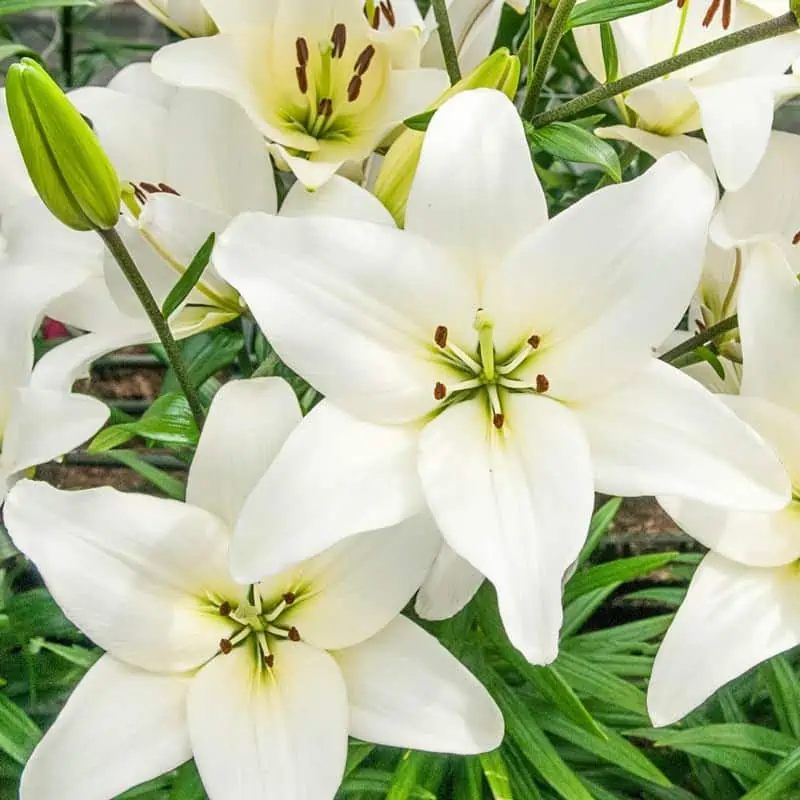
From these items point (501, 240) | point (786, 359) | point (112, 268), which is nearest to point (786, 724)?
point (786, 359)

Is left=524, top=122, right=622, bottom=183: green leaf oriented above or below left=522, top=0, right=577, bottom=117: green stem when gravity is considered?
below

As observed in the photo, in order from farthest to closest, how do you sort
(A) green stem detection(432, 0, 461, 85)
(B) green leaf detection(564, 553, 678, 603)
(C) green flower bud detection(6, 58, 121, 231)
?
(B) green leaf detection(564, 553, 678, 603)
(A) green stem detection(432, 0, 461, 85)
(C) green flower bud detection(6, 58, 121, 231)

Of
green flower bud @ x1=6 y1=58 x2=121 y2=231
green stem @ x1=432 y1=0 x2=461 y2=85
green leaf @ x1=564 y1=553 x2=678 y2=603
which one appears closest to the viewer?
green flower bud @ x1=6 y1=58 x2=121 y2=231

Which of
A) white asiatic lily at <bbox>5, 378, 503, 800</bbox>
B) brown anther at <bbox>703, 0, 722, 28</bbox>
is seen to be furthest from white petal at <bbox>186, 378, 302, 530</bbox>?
brown anther at <bbox>703, 0, 722, 28</bbox>

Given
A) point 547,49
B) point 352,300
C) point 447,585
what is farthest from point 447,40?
point 447,585

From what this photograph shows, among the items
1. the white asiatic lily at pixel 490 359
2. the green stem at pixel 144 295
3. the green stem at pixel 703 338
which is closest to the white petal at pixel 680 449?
the white asiatic lily at pixel 490 359

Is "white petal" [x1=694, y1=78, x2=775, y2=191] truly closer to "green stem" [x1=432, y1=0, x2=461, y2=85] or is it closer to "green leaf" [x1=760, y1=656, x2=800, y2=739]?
"green stem" [x1=432, y1=0, x2=461, y2=85]

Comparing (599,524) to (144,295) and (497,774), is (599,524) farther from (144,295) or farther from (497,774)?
(144,295)
